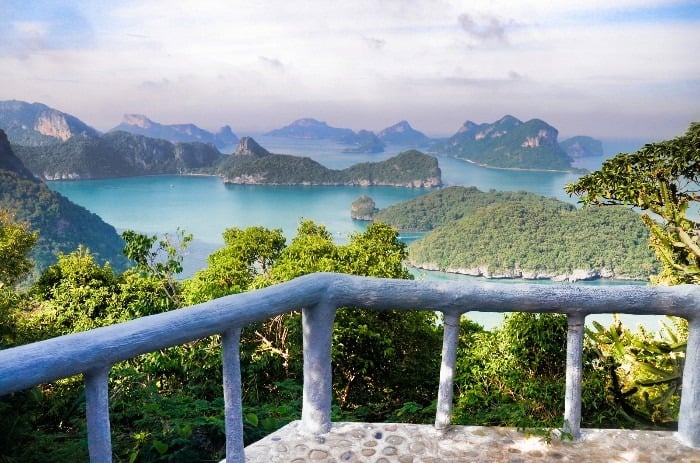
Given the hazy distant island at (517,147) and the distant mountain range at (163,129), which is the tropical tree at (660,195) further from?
the distant mountain range at (163,129)

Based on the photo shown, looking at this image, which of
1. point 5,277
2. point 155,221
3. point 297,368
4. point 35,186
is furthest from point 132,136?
point 297,368

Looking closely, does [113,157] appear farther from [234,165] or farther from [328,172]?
[328,172]

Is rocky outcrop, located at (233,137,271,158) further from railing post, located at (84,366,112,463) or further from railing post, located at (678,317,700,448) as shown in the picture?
railing post, located at (84,366,112,463)

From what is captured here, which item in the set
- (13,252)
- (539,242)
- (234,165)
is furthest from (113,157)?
(13,252)

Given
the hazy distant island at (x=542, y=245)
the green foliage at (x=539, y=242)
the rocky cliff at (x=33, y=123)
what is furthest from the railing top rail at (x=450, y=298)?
the rocky cliff at (x=33, y=123)

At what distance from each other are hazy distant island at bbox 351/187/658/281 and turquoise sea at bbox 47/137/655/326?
536 inches

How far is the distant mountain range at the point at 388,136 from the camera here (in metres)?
112

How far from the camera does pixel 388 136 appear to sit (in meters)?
177

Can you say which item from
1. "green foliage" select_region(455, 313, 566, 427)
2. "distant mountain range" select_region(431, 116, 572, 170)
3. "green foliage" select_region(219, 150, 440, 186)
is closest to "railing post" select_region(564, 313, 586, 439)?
"green foliage" select_region(455, 313, 566, 427)

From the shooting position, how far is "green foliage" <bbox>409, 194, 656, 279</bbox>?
50.2 m

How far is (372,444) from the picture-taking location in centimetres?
249

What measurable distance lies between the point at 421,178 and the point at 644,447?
9863 cm

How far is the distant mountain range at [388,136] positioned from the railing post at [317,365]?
96.9m

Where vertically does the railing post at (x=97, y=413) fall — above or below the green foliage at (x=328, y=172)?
above
